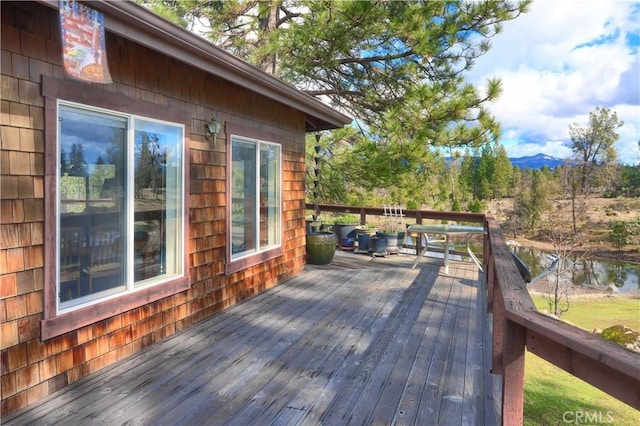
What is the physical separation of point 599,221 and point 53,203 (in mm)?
31430

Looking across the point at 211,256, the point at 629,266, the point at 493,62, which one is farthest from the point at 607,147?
the point at 211,256

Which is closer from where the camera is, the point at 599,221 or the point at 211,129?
the point at 211,129

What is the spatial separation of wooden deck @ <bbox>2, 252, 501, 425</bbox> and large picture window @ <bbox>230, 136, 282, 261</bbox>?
2.51ft

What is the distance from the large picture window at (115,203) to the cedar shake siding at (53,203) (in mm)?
96

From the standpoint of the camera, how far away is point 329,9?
6.64 m

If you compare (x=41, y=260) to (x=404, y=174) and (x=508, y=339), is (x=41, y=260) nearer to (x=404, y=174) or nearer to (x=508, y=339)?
(x=508, y=339)

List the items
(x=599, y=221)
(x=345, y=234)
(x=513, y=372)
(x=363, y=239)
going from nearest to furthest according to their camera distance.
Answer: (x=513, y=372) → (x=363, y=239) → (x=345, y=234) → (x=599, y=221)

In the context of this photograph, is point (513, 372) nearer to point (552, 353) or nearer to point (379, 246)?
point (552, 353)

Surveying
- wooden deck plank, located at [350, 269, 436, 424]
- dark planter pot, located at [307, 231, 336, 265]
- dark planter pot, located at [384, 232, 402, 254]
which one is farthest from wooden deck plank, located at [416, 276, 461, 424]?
dark planter pot, located at [384, 232, 402, 254]

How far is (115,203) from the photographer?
2.89 meters

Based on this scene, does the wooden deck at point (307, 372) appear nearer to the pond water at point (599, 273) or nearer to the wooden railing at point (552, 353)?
the wooden railing at point (552, 353)

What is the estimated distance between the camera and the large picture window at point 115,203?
2.55m

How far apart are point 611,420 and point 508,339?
3570 millimetres

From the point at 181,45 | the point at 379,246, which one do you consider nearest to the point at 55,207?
the point at 181,45
